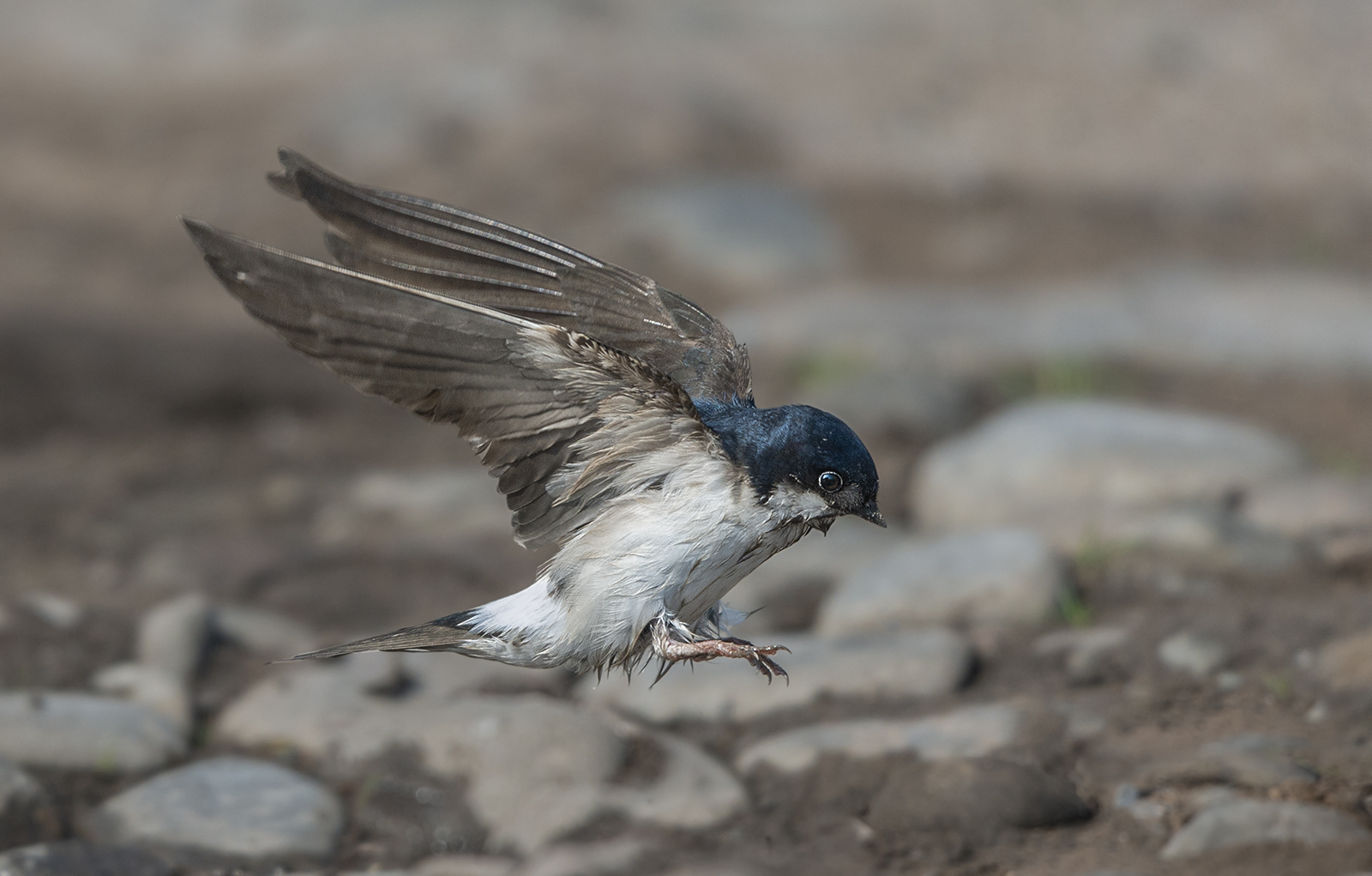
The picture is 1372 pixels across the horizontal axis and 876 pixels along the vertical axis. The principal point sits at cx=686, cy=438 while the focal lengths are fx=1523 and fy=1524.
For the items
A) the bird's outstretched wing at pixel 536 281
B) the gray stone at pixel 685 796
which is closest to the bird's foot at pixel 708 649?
the bird's outstretched wing at pixel 536 281

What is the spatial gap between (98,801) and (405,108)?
301 inches

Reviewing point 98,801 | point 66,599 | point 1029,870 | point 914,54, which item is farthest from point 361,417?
point 914,54

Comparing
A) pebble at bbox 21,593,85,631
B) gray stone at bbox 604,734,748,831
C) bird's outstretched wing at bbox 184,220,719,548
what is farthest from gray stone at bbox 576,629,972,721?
pebble at bbox 21,593,85,631

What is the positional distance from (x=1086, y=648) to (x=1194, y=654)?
1.07 feet

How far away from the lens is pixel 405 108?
36.1 feet

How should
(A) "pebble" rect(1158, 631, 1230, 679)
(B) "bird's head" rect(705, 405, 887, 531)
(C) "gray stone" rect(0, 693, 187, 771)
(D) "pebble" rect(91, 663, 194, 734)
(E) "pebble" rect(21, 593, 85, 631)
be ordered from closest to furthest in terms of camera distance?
(B) "bird's head" rect(705, 405, 887, 531)
(C) "gray stone" rect(0, 693, 187, 771)
(A) "pebble" rect(1158, 631, 1230, 679)
(D) "pebble" rect(91, 663, 194, 734)
(E) "pebble" rect(21, 593, 85, 631)

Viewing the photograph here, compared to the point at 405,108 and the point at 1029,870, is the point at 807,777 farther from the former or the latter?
the point at 405,108

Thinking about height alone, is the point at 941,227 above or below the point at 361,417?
above

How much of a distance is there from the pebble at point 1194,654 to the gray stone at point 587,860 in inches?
66.2

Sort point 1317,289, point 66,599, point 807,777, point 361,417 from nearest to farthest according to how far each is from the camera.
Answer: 1. point 807,777
2. point 66,599
3. point 361,417
4. point 1317,289

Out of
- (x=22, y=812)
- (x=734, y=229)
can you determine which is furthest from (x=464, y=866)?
(x=734, y=229)

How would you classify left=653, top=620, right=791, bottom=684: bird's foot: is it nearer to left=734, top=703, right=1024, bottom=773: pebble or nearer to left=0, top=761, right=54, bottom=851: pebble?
left=734, top=703, right=1024, bottom=773: pebble

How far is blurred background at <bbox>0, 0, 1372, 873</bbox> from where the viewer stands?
14.3 feet

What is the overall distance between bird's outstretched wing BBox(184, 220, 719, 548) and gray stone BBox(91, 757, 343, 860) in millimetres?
1397
